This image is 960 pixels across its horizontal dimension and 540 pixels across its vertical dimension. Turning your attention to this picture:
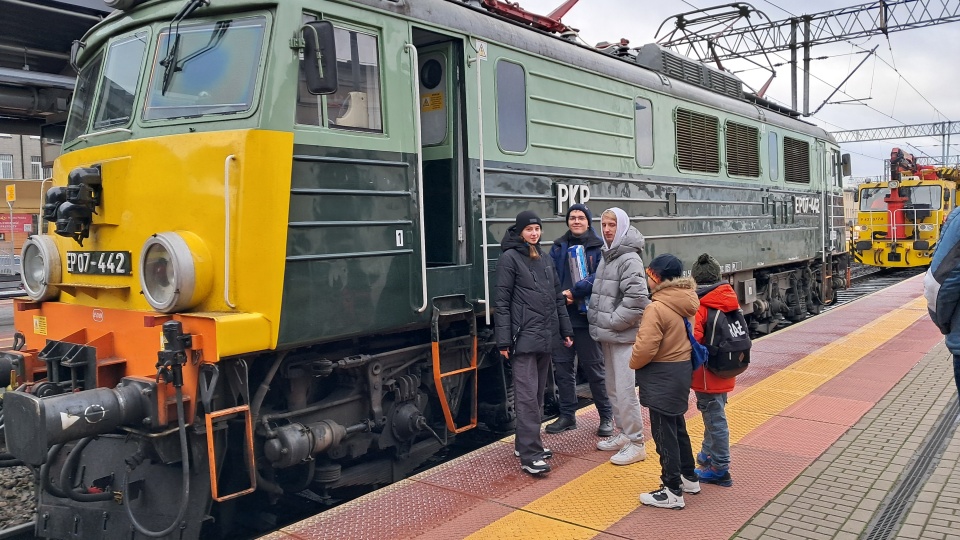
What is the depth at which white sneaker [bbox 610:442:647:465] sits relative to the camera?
5.39 meters

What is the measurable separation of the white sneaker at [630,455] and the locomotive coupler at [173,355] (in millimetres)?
2970

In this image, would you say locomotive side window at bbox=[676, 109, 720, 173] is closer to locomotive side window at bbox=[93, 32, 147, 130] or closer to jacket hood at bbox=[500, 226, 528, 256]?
jacket hood at bbox=[500, 226, 528, 256]

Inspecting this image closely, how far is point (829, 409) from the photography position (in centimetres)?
684

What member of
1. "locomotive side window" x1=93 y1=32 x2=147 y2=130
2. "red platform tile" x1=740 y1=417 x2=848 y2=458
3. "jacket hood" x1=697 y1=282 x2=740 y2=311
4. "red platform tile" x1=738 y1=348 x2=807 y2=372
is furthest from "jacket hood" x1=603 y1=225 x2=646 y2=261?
"red platform tile" x1=738 y1=348 x2=807 y2=372

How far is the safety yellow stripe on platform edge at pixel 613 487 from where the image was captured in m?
4.33

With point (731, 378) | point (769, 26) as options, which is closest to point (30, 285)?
point (731, 378)

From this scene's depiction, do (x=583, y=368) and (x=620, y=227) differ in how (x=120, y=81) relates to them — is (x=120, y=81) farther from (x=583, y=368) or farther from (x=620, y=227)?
(x=583, y=368)

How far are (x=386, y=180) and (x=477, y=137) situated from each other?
1075 millimetres

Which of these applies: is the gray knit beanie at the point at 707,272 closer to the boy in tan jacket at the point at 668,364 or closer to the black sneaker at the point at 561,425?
the boy in tan jacket at the point at 668,364

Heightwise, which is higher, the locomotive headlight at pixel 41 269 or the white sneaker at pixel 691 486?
the locomotive headlight at pixel 41 269

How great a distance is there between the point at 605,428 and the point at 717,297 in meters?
1.80

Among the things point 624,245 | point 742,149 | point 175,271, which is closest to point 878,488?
point 624,245

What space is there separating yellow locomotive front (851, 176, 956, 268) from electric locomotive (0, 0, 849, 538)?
21.8 meters

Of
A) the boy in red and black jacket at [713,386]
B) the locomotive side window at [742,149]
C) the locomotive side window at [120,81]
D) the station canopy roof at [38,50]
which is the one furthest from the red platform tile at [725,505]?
the station canopy roof at [38,50]
